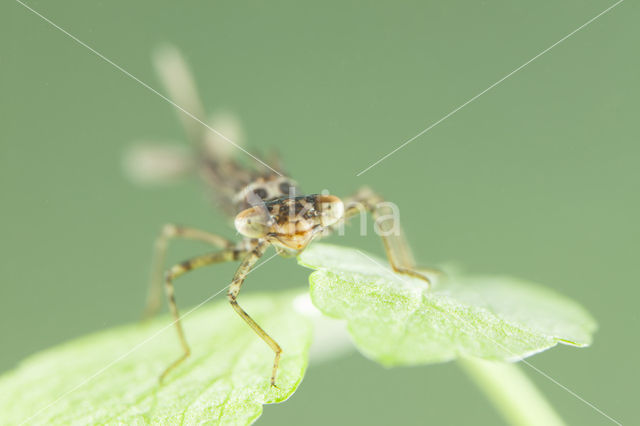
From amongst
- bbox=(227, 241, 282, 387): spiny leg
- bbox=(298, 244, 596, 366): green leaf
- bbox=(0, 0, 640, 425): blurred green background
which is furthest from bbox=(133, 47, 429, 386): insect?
bbox=(0, 0, 640, 425): blurred green background

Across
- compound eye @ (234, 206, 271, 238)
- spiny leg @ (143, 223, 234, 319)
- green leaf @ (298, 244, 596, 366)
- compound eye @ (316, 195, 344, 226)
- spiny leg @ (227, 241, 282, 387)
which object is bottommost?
green leaf @ (298, 244, 596, 366)

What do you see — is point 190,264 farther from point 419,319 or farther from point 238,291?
point 419,319

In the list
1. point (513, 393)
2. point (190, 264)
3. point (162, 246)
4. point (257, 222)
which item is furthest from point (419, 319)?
point (162, 246)

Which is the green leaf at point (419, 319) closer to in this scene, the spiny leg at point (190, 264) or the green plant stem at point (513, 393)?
the green plant stem at point (513, 393)

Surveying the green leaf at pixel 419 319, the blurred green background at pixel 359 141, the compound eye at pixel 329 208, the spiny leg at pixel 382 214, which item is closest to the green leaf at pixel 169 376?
the green leaf at pixel 419 319

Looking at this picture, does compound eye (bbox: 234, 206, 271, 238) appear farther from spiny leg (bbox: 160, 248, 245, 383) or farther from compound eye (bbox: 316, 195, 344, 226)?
spiny leg (bbox: 160, 248, 245, 383)
